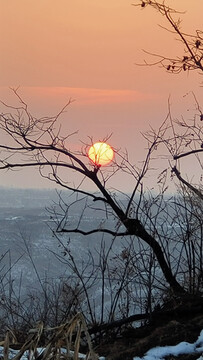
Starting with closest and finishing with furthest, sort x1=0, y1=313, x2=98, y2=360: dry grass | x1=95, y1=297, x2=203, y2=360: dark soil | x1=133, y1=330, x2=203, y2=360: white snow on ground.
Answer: x1=0, y1=313, x2=98, y2=360: dry grass → x1=133, y1=330, x2=203, y2=360: white snow on ground → x1=95, y1=297, x2=203, y2=360: dark soil

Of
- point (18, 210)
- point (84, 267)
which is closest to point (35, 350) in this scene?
point (84, 267)

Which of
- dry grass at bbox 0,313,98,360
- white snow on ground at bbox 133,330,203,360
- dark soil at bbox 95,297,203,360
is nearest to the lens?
dry grass at bbox 0,313,98,360

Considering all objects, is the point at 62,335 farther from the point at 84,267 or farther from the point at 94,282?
the point at 84,267

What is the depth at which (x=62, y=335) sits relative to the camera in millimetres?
1323

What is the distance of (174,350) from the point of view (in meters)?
3.77

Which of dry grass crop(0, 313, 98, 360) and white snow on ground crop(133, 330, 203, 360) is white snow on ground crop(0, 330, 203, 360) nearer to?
white snow on ground crop(133, 330, 203, 360)

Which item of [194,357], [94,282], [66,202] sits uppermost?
[66,202]

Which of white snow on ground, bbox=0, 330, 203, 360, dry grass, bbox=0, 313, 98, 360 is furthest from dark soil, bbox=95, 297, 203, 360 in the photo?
dry grass, bbox=0, 313, 98, 360

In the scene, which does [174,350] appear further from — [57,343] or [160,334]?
[57,343]

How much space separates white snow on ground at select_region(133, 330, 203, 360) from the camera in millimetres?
3711

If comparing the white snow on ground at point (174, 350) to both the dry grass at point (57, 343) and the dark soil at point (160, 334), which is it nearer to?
the dark soil at point (160, 334)

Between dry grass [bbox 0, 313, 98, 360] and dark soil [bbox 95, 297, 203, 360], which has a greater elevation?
dark soil [bbox 95, 297, 203, 360]

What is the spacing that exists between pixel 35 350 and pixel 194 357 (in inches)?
101

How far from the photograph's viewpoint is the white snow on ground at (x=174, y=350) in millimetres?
3711
